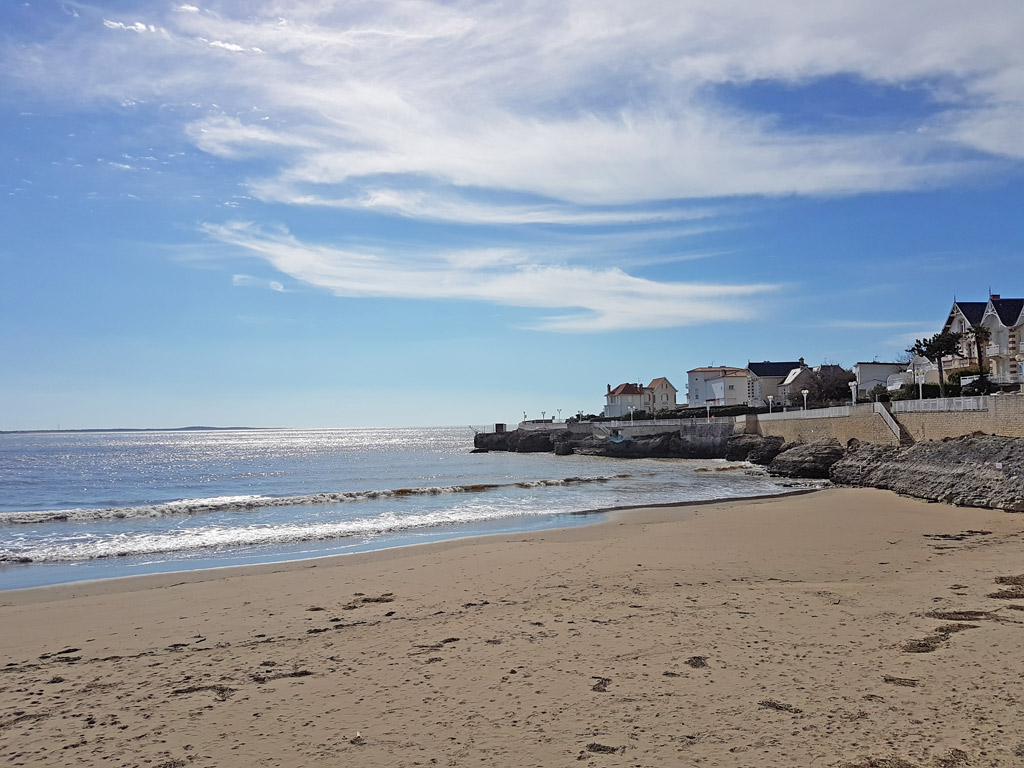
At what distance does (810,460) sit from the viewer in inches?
1411

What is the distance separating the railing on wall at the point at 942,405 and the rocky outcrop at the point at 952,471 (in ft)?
8.05

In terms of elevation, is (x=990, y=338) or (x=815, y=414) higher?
(x=990, y=338)

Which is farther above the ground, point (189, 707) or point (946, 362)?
point (946, 362)

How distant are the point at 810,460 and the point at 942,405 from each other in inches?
271

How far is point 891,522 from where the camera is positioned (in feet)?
59.9

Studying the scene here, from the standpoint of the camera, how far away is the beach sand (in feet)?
17.7

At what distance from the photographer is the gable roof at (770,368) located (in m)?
86.1

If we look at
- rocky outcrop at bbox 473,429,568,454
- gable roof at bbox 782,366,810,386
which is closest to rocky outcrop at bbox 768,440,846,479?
rocky outcrop at bbox 473,429,568,454

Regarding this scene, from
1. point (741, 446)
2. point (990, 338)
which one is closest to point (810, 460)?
point (741, 446)

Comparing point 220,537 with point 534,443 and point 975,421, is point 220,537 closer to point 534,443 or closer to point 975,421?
point 975,421

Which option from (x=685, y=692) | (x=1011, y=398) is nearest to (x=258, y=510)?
(x=685, y=692)

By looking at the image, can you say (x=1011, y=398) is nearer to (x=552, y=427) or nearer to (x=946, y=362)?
(x=946, y=362)

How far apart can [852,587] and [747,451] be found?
43462mm

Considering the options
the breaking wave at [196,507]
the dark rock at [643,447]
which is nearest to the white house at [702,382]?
the dark rock at [643,447]
